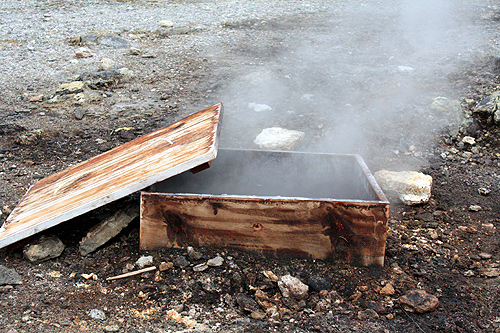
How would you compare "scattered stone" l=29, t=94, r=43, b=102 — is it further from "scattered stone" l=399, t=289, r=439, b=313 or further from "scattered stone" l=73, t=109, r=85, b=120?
"scattered stone" l=399, t=289, r=439, b=313

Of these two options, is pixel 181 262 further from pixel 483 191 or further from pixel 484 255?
pixel 483 191

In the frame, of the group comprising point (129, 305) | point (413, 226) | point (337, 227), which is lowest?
point (413, 226)

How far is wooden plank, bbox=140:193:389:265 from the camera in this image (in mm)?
2291

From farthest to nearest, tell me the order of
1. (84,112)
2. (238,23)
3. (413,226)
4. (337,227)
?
(238,23) < (84,112) < (413,226) < (337,227)

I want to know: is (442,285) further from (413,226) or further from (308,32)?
(308,32)

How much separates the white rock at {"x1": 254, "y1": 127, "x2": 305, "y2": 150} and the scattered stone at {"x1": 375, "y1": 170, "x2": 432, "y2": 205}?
954 millimetres

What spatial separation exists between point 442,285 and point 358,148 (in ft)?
6.35

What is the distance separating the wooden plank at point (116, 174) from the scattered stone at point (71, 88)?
2445 mm

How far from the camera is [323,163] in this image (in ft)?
10.3

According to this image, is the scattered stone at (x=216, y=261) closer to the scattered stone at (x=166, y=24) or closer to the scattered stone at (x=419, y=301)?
the scattered stone at (x=419, y=301)

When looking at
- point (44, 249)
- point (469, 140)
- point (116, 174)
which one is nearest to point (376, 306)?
point (116, 174)

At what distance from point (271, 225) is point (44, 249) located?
1.37m

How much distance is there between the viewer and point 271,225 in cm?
236

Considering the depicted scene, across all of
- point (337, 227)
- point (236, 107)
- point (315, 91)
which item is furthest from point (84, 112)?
point (337, 227)
